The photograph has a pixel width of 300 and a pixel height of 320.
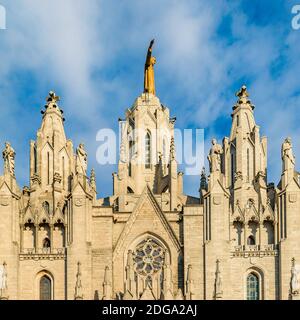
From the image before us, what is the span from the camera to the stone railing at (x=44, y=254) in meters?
44.7

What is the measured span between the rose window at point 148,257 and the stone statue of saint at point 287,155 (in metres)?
6.77

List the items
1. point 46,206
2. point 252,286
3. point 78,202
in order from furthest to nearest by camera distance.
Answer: point 46,206
point 78,202
point 252,286

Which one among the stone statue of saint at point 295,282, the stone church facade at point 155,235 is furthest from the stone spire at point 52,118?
the stone statue of saint at point 295,282

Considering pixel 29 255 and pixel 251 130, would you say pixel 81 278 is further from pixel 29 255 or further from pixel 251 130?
pixel 251 130

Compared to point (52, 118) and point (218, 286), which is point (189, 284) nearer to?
point (218, 286)

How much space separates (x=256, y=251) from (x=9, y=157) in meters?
12.0

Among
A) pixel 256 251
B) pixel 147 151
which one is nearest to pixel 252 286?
pixel 256 251

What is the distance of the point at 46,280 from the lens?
44.8m

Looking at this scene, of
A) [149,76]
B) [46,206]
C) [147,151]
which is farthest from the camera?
[149,76]

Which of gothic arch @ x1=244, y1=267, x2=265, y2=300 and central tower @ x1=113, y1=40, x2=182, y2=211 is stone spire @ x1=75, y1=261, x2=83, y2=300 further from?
gothic arch @ x1=244, y1=267, x2=265, y2=300

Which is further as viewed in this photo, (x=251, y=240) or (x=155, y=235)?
(x=155, y=235)

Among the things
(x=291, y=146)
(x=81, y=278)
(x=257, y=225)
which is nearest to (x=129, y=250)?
(x=81, y=278)

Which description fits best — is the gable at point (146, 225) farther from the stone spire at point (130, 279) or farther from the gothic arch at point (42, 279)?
the gothic arch at point (42, 279)

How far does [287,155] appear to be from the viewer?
150 feet
